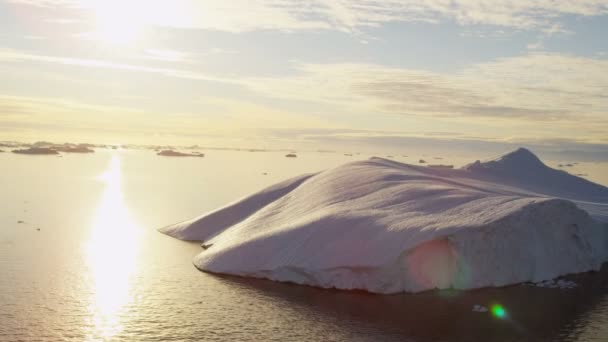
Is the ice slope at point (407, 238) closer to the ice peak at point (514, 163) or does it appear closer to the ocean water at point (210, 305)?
the ocean water at point (210, 305)

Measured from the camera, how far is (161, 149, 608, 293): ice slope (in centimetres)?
2877

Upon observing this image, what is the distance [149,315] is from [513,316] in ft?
54.8

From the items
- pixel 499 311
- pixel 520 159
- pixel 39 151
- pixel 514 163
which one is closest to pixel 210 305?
pixel 499 311

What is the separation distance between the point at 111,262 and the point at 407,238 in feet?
62.5

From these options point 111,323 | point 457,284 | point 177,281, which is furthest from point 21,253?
point 457,284

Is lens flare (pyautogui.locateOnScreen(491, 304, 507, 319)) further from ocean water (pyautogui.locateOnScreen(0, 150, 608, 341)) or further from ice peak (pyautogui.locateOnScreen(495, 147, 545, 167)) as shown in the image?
ice peak (pyautogui.locateOnScreen(495, 147, 545, 167))

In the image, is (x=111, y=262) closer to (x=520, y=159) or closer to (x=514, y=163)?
(x=514, y=163)

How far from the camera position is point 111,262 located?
1373 inches

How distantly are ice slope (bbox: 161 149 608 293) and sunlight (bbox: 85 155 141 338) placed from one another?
497cm

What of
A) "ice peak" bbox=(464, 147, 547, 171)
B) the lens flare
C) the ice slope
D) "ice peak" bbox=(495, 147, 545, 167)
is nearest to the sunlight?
the ice slope

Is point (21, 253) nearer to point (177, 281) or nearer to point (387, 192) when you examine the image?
point (177, 281)

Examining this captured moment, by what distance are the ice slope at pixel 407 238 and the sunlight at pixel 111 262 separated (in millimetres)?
4967

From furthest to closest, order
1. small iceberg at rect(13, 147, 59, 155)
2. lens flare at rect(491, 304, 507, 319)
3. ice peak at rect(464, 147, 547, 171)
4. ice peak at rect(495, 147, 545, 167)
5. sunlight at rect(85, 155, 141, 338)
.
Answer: small iceberg at rect(13, 147, 59, 155)
ice peak at rect(495, 147, 545, 167)
ice peak at rect(464, 147, 547, 171)
lens flare at rect(491, 304, 507, 319)
sunlight at rect(85, 155, 141, 338)

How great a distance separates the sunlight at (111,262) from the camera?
24.7m
